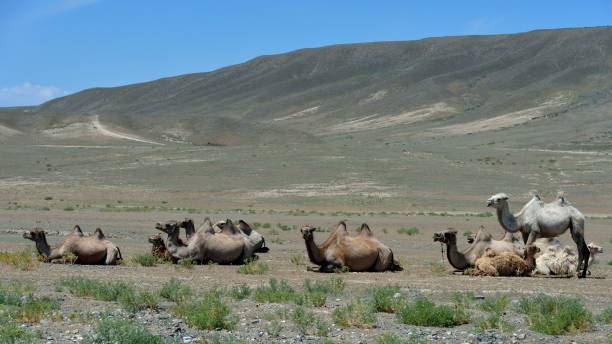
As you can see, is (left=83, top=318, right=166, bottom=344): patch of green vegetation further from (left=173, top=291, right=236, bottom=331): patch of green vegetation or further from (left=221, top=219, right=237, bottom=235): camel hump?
(left=221, top=219, right=237, bottom=235): camel hump

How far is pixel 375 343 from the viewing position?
9383 millimetres

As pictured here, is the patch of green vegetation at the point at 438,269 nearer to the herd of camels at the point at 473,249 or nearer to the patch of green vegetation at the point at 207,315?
the herd of camels at the point at 473,249

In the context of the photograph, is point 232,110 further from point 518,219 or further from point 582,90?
point 518,219

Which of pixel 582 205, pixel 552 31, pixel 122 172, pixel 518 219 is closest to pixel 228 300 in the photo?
pixel 518 219

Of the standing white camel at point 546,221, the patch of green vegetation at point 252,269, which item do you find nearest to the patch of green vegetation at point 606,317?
the standing white camel at point 546,221

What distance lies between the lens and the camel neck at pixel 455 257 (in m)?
16.0

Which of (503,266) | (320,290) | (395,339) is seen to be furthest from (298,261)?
(395,339)

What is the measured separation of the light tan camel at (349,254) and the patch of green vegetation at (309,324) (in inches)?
199

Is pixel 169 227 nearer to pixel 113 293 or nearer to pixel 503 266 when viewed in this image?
pixel 113 293

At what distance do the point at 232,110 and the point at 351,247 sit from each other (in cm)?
15732

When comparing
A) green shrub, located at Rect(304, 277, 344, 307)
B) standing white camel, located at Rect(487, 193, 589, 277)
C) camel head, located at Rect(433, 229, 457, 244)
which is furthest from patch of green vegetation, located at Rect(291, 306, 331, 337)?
standing white camel, located at Rect(487, 193, 589, 277)

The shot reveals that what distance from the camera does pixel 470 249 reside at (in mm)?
16266

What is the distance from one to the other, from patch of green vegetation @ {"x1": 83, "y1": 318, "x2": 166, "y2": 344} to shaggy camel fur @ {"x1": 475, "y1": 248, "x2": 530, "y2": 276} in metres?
7.85

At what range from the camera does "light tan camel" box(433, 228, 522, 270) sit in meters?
15.9
